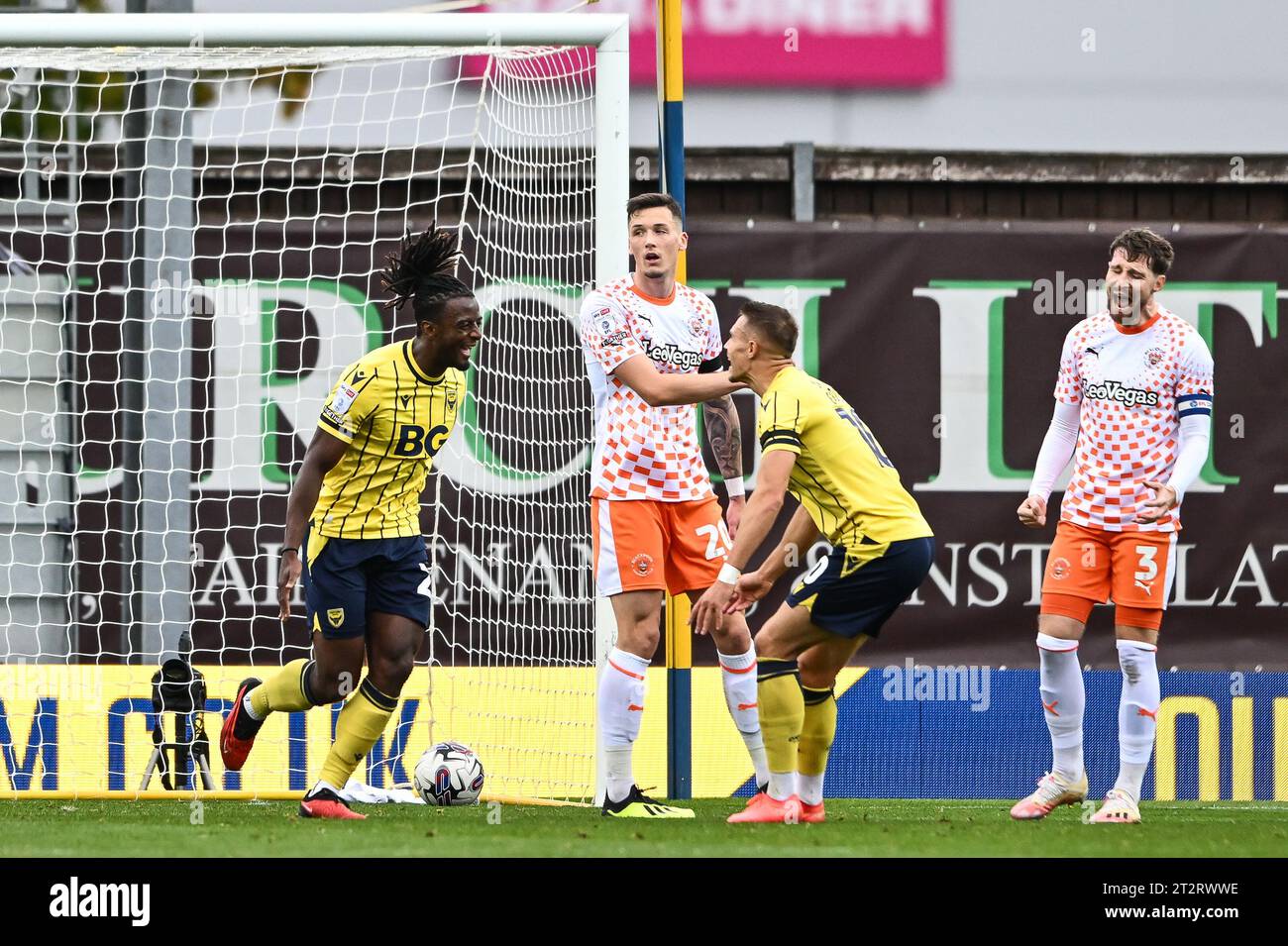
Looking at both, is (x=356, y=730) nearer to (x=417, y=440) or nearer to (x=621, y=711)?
(x=621, y=711)

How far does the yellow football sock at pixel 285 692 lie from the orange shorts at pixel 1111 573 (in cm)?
276

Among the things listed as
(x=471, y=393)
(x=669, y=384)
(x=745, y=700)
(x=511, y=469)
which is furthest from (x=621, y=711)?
(x=471, y=393)

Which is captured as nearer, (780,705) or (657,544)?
(780,705)

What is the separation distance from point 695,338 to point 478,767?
189cm

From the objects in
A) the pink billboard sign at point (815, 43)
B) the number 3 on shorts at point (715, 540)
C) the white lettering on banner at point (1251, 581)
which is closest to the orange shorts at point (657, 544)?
the number 3 on shorts at point (715, 540)

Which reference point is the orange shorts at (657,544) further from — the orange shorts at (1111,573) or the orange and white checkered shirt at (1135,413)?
the orange and white checkered shirt at (1135,413)

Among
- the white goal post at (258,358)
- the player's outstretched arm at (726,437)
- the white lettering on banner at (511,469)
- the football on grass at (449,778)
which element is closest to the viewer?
the player's outstretched arm at (726,437)

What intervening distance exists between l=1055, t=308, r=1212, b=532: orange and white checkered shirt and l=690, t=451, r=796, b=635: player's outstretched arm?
1590 mm

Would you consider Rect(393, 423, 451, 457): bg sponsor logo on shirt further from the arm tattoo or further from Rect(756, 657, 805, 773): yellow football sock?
Rect(756, 657, 805, 773): yellow football sock

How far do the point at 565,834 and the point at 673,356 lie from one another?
177 centimetres

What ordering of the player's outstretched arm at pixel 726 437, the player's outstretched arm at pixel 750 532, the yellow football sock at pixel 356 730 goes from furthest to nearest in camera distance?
the player's outstretched arm at pixel 726 437, the yellow football sock at pixel 356 730, the player's outstretched arm at pixel 750 532

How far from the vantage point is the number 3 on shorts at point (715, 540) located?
639 centimetres

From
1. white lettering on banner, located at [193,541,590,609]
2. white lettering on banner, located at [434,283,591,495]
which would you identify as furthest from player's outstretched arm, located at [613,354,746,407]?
white lettering on banner, located at [193,541,590,609]

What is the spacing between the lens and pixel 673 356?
20.9 feet
